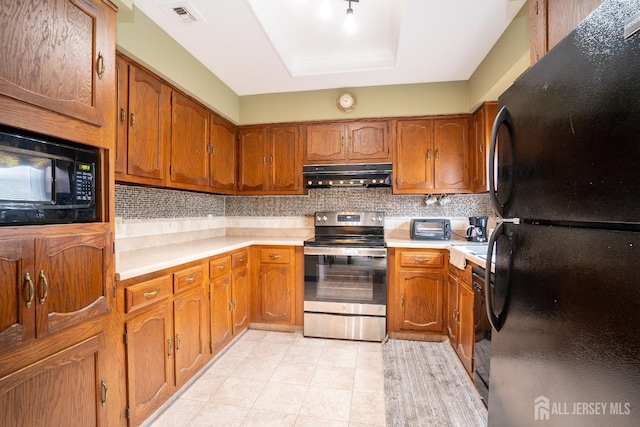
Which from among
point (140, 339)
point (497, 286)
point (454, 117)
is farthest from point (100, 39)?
point (454, 117)

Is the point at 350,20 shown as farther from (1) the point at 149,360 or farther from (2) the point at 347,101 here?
(1) the point at 149,360

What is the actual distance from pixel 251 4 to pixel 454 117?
2.19 meters

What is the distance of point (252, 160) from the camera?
3309 millimetres

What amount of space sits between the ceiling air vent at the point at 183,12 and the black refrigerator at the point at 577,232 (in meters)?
1.94

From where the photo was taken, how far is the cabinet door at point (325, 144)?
124 inches

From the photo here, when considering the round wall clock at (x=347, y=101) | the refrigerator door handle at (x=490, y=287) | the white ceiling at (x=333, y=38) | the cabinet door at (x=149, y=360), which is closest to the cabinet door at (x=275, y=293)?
the cabinet door at (x=149, y=360)

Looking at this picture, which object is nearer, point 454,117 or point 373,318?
point 373,318

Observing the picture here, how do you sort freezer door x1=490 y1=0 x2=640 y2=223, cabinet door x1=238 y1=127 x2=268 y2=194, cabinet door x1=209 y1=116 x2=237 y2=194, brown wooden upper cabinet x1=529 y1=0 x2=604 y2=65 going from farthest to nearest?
cabinet door x1=238 y1=127 x2=268 y2=194 → cabinet door x1=209 y1=116 x2=237 y2=194 → brown wooden upper cabinet x1=529 y1=0 x2=604 y2=65 → freezer door x1=490 y1=0 x2=640 y2=223

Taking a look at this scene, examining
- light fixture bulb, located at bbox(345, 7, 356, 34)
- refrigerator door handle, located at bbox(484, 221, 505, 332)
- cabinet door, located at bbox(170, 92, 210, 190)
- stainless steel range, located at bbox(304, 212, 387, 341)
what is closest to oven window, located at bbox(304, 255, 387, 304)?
Result: stainless steel range, located at bbox(304, 212, 387, 341)

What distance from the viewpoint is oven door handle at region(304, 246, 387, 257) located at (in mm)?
2723

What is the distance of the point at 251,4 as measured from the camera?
1.80 meters

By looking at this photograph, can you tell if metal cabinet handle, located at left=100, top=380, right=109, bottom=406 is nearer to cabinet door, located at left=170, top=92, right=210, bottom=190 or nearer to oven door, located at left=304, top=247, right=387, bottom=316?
cabinet door, located at left=170, top=92, right=210, bottom=190

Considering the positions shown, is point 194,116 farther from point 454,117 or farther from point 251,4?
point 454,117

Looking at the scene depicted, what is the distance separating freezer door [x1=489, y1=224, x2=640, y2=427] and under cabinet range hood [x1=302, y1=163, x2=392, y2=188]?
2.14 meters
